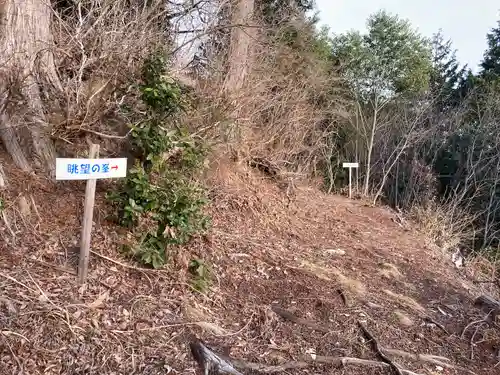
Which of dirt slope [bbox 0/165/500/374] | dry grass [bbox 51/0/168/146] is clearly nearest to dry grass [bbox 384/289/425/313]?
dirt slope [bbox 0/165/500/374]

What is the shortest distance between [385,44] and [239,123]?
977 cm

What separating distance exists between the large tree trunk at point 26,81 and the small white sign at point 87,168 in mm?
1365

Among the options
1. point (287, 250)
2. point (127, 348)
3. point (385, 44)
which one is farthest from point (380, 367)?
point (385, 44)

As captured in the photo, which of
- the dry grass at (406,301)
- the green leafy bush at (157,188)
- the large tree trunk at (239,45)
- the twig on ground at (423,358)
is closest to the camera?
the twig on ground at (423,358)

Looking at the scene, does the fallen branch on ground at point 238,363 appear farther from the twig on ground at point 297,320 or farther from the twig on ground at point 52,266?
the twig on ground at point 52,266

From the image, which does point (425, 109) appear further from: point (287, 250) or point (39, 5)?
point (39, 5)

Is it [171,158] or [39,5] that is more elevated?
[39,5]

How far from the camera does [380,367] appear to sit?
3328 millimetres

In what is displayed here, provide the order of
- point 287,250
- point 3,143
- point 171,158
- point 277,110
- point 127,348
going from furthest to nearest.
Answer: point 277,110 < point 287,250 < point 171,158 < point 3,143 < point 127,348

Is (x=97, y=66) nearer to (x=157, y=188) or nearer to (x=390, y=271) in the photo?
(x=157, y=188)

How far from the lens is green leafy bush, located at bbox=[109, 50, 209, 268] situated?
3.70m

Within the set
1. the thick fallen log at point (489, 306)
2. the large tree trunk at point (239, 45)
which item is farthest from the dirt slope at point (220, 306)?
the large tree trunk at point (239, 45)

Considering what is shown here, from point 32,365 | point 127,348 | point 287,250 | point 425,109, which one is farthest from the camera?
point 425,109

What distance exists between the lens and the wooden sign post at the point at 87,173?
115 inches
